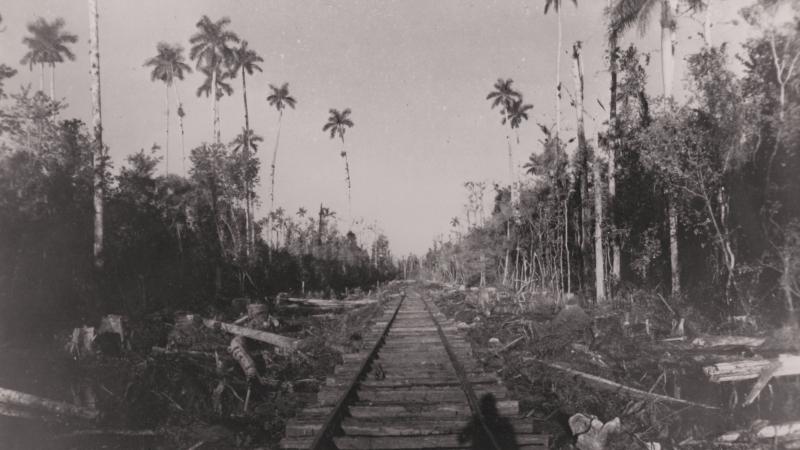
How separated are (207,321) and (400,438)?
1072cm

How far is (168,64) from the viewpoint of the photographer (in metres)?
52.2

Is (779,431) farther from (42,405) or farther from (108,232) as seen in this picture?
(108,232)

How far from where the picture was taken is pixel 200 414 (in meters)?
7.29

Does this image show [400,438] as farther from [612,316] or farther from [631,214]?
[631,214]

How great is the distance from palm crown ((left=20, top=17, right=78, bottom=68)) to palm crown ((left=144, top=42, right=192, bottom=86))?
6536mm

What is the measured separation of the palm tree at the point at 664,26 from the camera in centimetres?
1875

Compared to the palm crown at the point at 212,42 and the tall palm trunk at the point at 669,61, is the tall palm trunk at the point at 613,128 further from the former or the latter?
the palm crown at the point at 212,42

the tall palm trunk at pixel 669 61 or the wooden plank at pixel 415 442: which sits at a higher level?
the tall palm trunk at pixel 669 61

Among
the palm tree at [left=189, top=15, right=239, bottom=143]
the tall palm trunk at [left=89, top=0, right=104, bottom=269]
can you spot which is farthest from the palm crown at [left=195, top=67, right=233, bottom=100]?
the tall palm trunk at [left=89, top=0, right=104, bottom=269]

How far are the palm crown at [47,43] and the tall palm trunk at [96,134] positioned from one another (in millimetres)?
31882

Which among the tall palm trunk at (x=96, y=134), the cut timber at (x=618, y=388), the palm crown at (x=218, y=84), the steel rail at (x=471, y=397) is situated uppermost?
the palm crown at (x=218, y=84)

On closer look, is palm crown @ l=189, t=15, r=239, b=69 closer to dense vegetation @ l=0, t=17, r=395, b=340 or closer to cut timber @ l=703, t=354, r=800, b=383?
dense vegetation @ l=0, t=17, r=395, b=340

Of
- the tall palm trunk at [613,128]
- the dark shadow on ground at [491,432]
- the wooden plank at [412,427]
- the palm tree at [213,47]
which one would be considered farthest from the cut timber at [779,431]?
the palm tree at [213,47]

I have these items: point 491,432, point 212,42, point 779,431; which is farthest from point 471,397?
point 212,42
